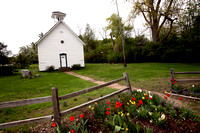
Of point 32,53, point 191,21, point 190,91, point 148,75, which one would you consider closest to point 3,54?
point 148,75

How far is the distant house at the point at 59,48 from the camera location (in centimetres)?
1723

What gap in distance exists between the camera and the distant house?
56.5 feet

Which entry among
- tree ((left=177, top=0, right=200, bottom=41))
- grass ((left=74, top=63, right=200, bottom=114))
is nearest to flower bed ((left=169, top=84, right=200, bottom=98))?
grass ((left=74, top=63, right=200, bottom=114))

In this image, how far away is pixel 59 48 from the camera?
720 inches

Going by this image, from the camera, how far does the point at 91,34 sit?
38938mm

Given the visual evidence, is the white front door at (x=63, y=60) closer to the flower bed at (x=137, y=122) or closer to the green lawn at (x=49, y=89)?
the green lawn at (x=49, y=89)

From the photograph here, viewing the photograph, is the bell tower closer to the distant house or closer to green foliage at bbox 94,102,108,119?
the distant house

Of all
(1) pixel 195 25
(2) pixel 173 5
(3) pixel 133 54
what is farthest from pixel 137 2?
(3) pixel 133 54

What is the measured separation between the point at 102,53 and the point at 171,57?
61.7 ft

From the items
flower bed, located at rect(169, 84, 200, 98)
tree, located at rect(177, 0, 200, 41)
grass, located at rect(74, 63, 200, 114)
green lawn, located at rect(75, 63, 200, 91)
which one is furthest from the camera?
tree, located at rect(177, 0, 200, 41)

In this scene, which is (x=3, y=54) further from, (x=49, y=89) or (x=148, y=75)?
(x=148, y=75)

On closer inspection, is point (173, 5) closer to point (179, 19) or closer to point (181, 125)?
point (179, 19)

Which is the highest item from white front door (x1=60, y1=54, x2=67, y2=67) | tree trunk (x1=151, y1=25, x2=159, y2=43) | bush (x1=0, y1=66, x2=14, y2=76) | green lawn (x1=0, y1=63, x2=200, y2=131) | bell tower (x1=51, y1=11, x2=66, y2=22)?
bell tower (x1=51, y1=11, x2=66, y2=22)

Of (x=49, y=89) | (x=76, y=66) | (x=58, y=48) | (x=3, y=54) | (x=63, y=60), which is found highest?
(x=58, y=48)
